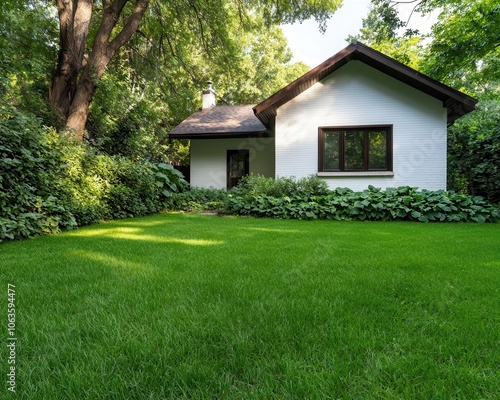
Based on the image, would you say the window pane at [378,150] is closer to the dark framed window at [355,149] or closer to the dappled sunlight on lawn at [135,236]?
the dark framed window at [355,149]

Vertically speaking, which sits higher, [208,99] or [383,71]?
[208,99]

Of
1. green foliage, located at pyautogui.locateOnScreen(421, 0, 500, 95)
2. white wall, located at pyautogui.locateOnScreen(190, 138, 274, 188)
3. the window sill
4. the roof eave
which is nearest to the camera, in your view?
green foliage, located at pyautogui.locateOnScreen(421, 0, 500, 95)

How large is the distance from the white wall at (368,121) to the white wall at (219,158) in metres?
2.56

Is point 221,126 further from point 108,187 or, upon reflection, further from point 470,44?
point 470,44

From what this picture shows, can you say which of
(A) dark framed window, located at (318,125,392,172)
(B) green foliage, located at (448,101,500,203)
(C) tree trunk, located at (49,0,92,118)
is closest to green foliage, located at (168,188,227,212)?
(A) dark framed window, located at (318,125,392,172)

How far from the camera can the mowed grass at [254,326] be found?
121 centimetres

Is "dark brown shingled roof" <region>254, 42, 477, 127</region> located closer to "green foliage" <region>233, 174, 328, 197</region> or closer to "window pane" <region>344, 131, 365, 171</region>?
"window pane" <region>344, 131, 365, 171</region>

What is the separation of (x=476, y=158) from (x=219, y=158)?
915cm

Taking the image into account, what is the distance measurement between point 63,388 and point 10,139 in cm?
459

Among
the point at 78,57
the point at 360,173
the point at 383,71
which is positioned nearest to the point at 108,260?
the point at 78,57

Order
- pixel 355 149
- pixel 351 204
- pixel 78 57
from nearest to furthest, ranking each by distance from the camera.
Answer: pixel 351 204, pixel 78 57, pixel 355 149

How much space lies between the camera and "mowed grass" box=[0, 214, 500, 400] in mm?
1206

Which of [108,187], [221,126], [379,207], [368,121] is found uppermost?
[221,126]

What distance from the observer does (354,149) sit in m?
10.0
